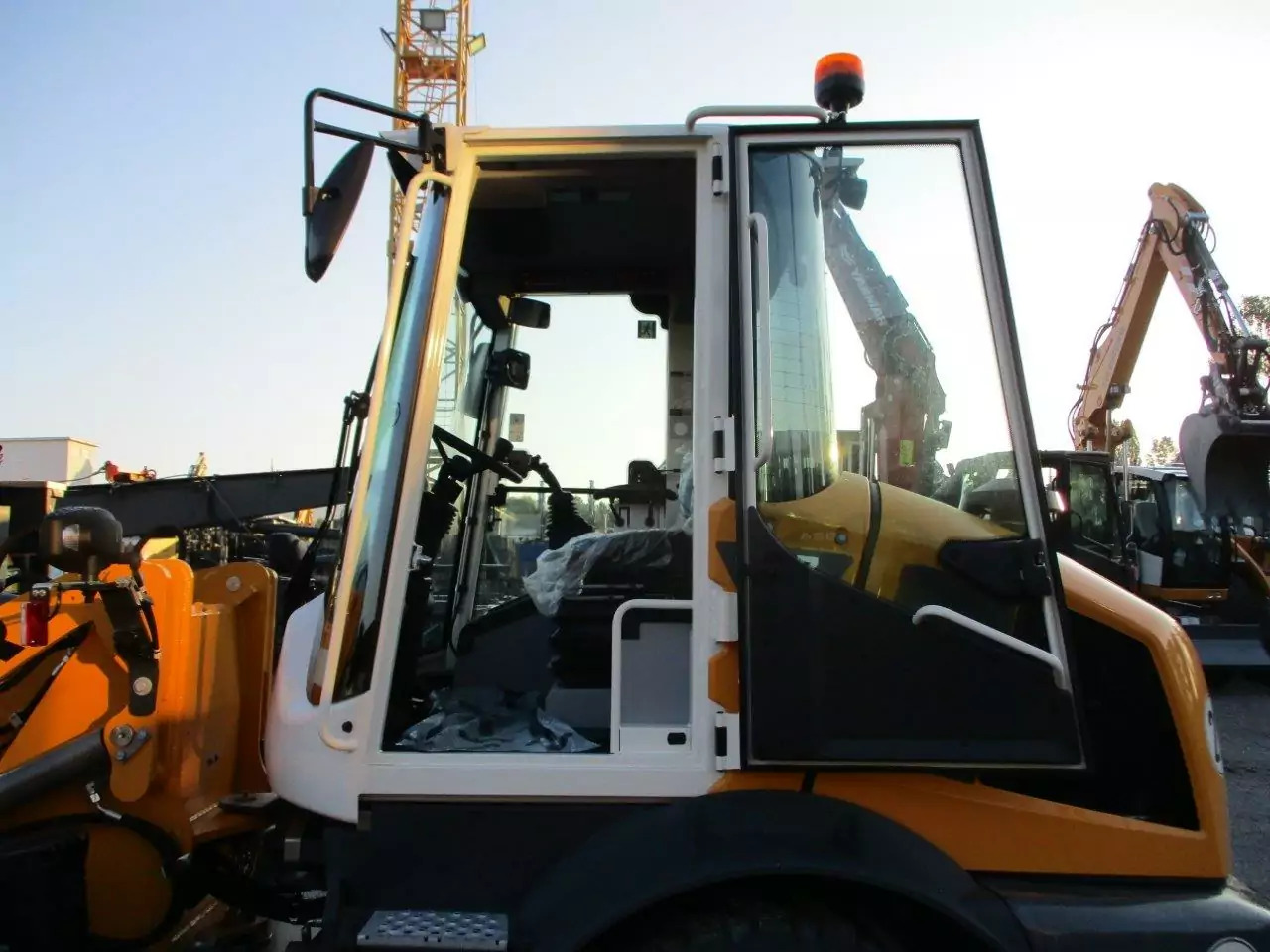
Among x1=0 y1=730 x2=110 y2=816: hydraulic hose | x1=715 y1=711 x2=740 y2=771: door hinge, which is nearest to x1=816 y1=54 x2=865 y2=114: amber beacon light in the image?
x1=715 y1=711 x2=740 y2=771: door hinge

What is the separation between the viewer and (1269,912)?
Result: 2.04m

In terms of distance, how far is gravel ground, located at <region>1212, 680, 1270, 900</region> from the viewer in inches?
206

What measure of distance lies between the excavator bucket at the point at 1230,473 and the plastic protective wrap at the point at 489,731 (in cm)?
1102

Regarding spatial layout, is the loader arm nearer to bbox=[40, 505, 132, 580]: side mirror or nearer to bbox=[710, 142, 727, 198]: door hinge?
bbox=[710, 142, 727, 198]: door hinge

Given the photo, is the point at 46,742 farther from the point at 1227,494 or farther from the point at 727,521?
the point at 1227,494

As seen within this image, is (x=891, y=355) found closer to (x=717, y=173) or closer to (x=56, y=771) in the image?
(x=717, y=173)

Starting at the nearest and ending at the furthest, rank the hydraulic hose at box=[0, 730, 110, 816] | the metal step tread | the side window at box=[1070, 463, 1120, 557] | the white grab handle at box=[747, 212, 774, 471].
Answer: the metal step tread → the white grab handle at box=[747, 212, 774, 471] → the hydraulic hose at box=[0, 730, 110, 816] → the side window at box=[1070, 463, 1120, 557]

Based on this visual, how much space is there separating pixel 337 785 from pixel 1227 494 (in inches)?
467

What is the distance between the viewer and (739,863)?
1.87 m

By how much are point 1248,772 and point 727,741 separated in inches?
273

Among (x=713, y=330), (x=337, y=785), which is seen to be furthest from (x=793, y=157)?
(x=337, y=785)

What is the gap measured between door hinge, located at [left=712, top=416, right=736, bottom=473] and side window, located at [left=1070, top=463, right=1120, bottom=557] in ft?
31.6

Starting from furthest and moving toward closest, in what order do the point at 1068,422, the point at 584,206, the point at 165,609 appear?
the point at 1068,422
the point at 584,206
the point at 165,609

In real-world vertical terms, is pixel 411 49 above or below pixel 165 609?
above
